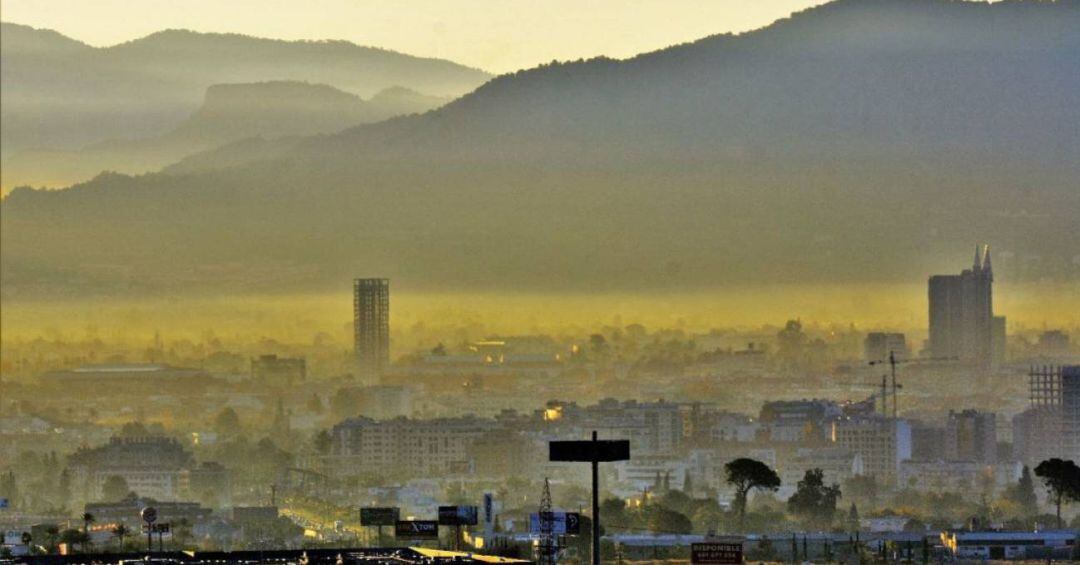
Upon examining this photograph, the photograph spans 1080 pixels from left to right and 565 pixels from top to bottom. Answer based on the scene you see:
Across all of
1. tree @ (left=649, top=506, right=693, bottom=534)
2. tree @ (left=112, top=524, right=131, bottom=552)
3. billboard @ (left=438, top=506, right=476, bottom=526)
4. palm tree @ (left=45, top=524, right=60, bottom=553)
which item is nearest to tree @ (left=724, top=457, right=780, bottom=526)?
tree @ (left=649, top=506, right=693, bottom=534)

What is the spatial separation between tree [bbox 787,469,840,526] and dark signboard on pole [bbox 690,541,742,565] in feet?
222

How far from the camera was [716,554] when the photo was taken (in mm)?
99812

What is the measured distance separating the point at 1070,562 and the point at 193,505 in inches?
3516

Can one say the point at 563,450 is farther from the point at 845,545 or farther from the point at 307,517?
the point at 307,517

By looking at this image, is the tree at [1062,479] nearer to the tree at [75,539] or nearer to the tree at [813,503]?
the tree at [813,503]

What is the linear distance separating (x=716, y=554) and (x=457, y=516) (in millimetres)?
9686

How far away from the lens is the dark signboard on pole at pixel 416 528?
106688mm

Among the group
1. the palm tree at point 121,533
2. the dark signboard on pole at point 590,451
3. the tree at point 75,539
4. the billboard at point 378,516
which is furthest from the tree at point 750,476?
the dark signboard on pole at point 590,451

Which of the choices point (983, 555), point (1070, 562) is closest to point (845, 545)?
point (983, 555)

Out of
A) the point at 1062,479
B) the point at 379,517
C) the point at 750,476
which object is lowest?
the point at 379,517

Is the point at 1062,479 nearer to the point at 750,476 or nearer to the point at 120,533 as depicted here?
the point at 750,476

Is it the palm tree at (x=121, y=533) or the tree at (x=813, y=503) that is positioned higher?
the tree at (x=813, y=503)

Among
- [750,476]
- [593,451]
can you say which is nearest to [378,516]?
[593,451]

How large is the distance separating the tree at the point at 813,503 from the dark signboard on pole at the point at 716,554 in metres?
67.7
